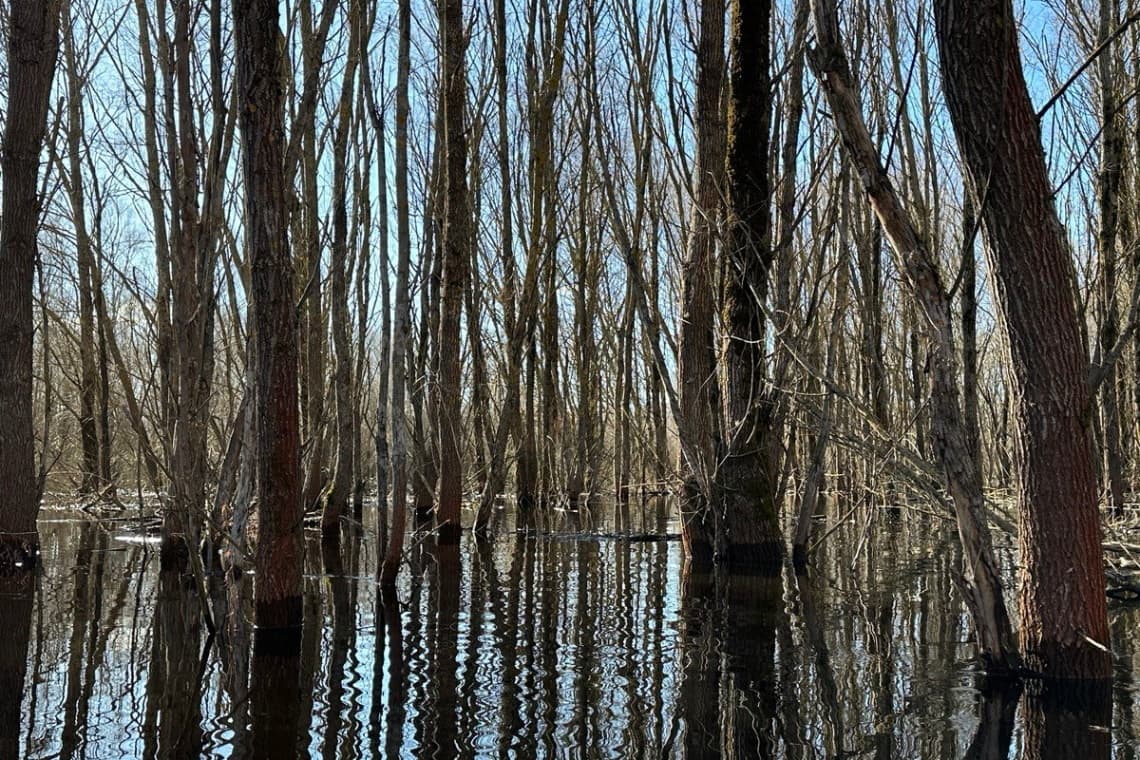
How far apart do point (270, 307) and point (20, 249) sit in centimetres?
432

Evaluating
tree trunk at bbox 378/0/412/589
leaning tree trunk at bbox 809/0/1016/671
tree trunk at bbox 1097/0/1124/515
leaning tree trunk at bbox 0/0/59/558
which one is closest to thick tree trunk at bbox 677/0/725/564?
tree trunk at bbox 378/0/412/589

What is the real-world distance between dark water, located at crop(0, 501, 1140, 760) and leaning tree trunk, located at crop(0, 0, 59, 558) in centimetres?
82

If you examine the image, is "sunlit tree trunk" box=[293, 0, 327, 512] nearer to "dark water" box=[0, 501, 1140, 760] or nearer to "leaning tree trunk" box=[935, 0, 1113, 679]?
"dark water" box=[0, 501, 1140, 760]

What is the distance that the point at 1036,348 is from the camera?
388cm

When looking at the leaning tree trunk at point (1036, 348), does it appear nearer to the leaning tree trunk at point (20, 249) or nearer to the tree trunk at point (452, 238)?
the tree trunk at point (452, 238)

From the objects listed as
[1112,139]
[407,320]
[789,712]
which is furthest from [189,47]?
[1112,139]

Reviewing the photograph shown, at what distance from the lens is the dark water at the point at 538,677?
3.22m

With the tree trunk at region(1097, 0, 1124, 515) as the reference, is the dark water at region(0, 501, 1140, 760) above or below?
below

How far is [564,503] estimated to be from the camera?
1563 centimetres

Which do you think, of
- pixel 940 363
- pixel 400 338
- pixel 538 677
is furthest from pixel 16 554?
pixel 940 363

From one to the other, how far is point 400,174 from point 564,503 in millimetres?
9956

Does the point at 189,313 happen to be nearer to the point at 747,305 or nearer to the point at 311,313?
the point at 747,305

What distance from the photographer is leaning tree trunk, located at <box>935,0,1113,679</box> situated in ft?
12.6

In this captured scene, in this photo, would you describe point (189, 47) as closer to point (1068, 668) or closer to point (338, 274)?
point (338, 274)
